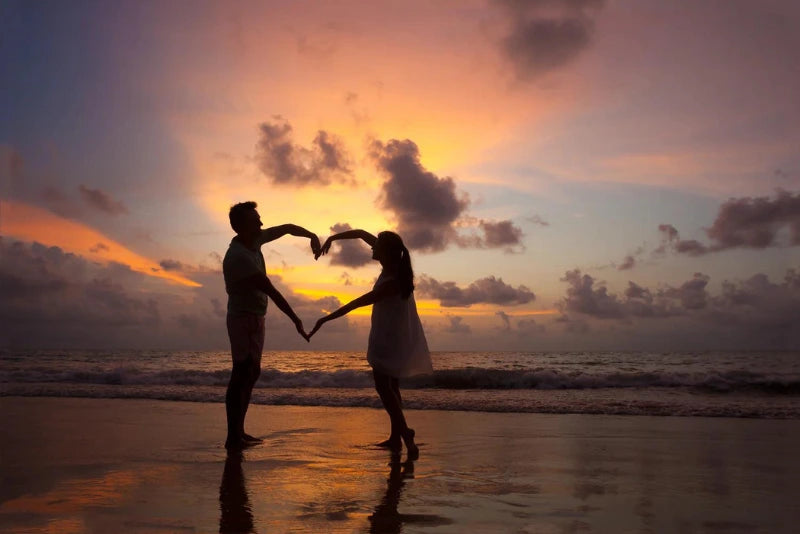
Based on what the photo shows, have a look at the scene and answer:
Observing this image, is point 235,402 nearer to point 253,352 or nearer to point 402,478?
point 253,352

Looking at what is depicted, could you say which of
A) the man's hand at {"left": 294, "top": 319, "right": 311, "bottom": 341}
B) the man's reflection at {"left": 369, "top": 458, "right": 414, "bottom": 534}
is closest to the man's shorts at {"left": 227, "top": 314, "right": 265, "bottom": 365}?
the man's hand at {"left": 294, "top": 319, "right": 311, "bottom": 341}

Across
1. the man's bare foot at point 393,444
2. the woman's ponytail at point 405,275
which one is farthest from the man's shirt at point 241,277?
the man's bare foot at point 393,444

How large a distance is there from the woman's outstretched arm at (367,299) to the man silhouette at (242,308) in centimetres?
45

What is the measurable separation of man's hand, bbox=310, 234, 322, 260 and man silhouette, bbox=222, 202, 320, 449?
20.9 inches

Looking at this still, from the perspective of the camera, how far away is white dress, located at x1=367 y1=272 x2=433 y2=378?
227 inches

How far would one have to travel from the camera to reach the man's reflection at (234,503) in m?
3.34

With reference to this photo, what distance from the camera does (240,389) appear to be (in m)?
6.03

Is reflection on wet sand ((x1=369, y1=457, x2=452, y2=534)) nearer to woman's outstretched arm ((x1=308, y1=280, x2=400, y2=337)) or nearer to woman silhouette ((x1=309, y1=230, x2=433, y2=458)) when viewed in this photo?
woman silhouette ((x1=309, y1=230, x2=433, y2=458))

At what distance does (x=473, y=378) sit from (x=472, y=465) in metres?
13.4

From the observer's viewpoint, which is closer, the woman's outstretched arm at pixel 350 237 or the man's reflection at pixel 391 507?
the man's reflection at pixel 391 507

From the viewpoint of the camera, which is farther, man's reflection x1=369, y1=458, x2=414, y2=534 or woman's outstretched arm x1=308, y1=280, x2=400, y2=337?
woman's outstretched arm x1=308, y1=280, x2=400, y2=337

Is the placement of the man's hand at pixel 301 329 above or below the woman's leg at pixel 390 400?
above

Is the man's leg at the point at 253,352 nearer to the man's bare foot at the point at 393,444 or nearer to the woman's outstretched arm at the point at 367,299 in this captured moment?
the woman's outstretched arm at the point at 367,299

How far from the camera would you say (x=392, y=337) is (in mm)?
5773
